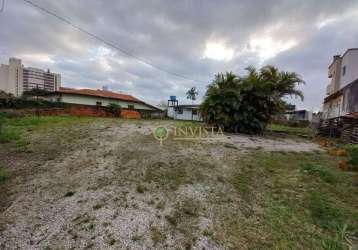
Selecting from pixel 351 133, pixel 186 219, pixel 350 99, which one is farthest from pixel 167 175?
pixel 350 99

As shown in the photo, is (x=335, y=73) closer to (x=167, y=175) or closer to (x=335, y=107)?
(x=335, y=107)

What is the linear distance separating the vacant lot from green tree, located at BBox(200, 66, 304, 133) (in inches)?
148

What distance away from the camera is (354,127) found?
22.4ft

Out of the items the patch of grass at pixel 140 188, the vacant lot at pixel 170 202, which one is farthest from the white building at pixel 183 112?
the patch of grass at pixel 140 188

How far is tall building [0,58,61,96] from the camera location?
30766 mm

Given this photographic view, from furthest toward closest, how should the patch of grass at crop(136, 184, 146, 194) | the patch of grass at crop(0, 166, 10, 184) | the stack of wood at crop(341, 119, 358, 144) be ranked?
1. the stack of wood at crop(341, 119, 358, 144)
2. the patch of grass at crop(0, 166, 10, 184)
3. the patch of grass at crop(136, 184, 146, 194)

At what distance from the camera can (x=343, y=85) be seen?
1584cm

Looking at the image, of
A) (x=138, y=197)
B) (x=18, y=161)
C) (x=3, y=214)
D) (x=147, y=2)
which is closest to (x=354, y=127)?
(x=138, y=197)

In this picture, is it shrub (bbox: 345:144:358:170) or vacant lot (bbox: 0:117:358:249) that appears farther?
shrub (bbox: 345:144:358:170)

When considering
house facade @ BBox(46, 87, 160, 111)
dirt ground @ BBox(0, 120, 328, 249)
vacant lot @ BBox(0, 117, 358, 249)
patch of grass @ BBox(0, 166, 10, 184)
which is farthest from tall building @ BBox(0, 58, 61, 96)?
vacant lot @ BBox(0, 117, 358, 249)

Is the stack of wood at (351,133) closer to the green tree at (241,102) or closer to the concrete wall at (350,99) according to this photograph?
the green tree at (241,102)

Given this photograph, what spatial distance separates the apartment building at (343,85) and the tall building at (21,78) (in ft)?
120

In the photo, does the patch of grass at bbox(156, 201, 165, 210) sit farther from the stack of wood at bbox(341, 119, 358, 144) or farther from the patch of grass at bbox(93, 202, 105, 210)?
the stack of wood at bbox(341, 119, 358, 144)

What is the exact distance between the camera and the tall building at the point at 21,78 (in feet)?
101
